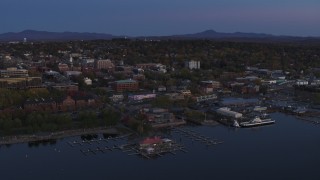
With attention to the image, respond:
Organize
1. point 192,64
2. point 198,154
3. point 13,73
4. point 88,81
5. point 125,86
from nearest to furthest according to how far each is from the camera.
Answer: point 198,154, point 125,86, point 88,81, point 13,73, point 192,64

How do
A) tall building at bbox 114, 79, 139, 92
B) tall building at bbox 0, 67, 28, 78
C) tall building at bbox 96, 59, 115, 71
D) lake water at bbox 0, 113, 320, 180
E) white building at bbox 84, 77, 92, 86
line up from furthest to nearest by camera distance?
tall building at bbox 96, 59, 115, 71 < tall building at bbox 0, 67, 28, 78 < white building at bbox 84, 77, 92, 86 < tall building at bbox 114, 79, 139, 92 < lake water at bbox 0, 113, 320, 180

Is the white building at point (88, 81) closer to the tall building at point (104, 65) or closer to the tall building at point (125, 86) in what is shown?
the tall building at point (125, 86)

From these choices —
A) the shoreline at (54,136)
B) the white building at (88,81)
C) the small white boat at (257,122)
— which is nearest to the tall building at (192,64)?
the white building at (88,81)

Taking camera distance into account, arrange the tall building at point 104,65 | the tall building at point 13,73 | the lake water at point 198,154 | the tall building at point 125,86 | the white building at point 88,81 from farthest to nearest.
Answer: the tall building at point 104,65, the tall building at point 13,73, the white building at point 88,81, the tall building at point 125,86, the lake water at point 198,154

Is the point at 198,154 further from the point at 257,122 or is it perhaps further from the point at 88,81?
the point at 88,81

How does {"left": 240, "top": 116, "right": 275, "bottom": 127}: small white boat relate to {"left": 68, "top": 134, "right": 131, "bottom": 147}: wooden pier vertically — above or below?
above

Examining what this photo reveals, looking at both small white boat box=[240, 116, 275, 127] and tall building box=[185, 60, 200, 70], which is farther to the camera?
tall building box=[185, 60, 200, 70]

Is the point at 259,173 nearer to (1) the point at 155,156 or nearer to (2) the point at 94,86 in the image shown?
(1) the point at 155,156

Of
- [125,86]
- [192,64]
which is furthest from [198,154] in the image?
[192,64]

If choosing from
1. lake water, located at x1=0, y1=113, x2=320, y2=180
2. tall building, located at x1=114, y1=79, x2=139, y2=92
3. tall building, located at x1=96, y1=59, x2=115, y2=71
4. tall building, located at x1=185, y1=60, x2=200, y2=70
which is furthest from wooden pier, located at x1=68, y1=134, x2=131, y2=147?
tall building, located at x1=185, y1=60, x2=200, y2=70

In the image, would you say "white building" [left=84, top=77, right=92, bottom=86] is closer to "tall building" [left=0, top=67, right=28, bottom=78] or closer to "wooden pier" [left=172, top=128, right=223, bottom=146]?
"tall building" [left=0, top=67, right=28, bottom=78]

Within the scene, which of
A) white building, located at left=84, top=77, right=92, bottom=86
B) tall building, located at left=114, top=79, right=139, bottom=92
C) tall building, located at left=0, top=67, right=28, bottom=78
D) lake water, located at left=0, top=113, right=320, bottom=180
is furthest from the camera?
tall building, located at left=0, top=67, right=28, bottom=78
